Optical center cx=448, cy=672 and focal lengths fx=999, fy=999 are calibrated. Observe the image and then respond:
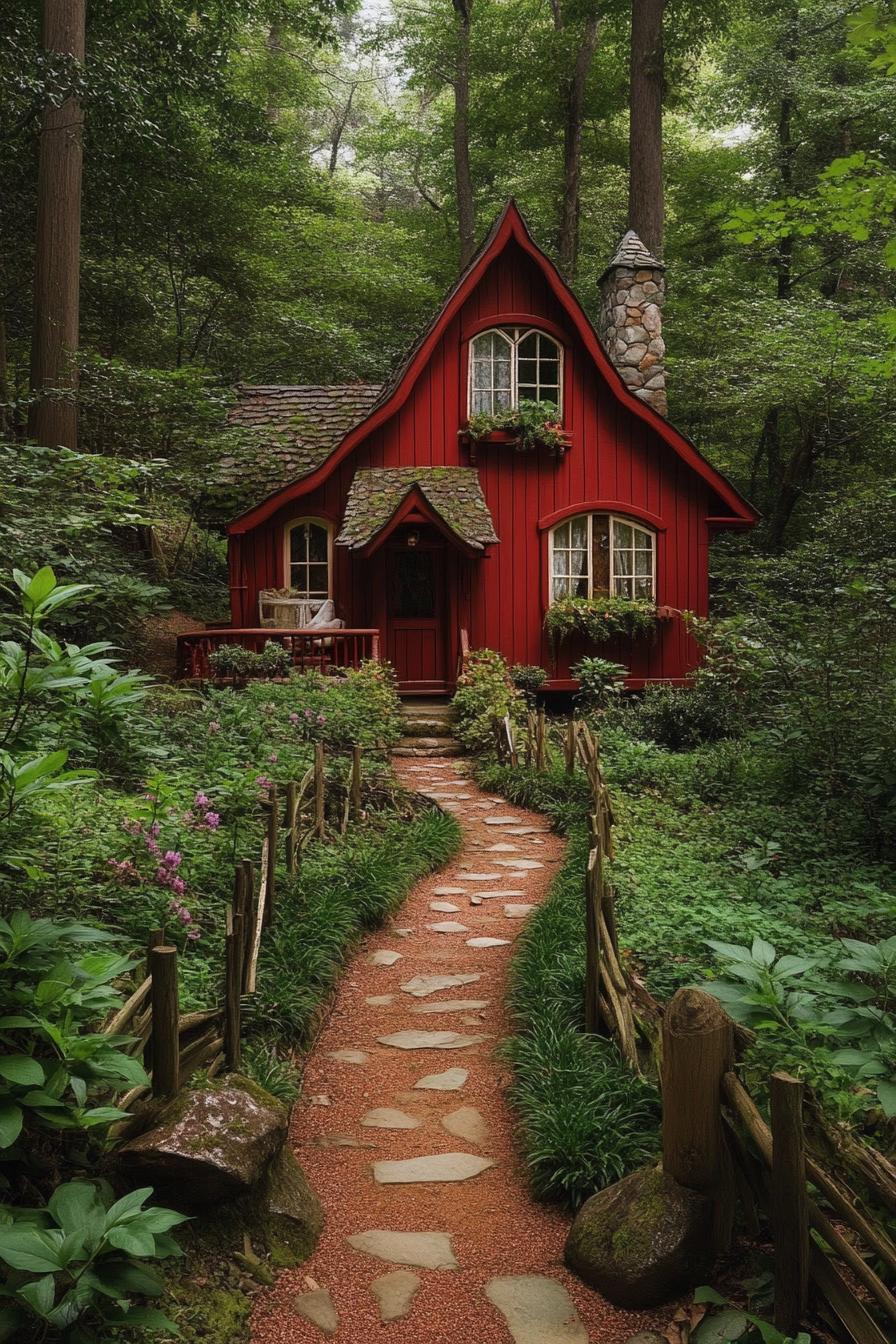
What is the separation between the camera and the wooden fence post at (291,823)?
19.2 ft

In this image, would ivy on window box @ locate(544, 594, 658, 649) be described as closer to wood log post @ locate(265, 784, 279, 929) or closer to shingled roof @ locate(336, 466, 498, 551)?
shingled roof @ locate(336, 466, 498, 551)

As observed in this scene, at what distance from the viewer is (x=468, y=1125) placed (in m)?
3.99

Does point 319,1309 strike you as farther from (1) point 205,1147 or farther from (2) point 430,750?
(2) point 430,750

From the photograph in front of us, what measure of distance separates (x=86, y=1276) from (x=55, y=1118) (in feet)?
1.22

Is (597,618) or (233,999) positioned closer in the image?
(233,999)

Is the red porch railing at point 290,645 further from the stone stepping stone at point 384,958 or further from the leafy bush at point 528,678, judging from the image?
the stone stepping stone at point 384,958

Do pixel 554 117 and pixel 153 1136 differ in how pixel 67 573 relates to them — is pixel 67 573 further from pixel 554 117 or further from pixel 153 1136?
pixel 554 117

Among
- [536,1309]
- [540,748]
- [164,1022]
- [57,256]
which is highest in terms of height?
[57,256]

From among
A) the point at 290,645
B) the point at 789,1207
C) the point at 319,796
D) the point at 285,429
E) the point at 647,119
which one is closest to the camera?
the point at 789,1207

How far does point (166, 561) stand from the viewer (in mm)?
20281

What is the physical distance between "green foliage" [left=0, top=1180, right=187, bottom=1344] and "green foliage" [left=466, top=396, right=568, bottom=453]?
1272 centimetres

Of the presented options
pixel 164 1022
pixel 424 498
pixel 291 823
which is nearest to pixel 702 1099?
pixel 164 1022

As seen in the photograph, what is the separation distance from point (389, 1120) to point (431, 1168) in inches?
15.8

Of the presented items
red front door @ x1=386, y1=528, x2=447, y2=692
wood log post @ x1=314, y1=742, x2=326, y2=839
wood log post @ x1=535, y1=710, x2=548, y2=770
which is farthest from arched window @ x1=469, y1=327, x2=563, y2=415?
wood log post @ x1=314, y1=742, x2=326, y2=839
